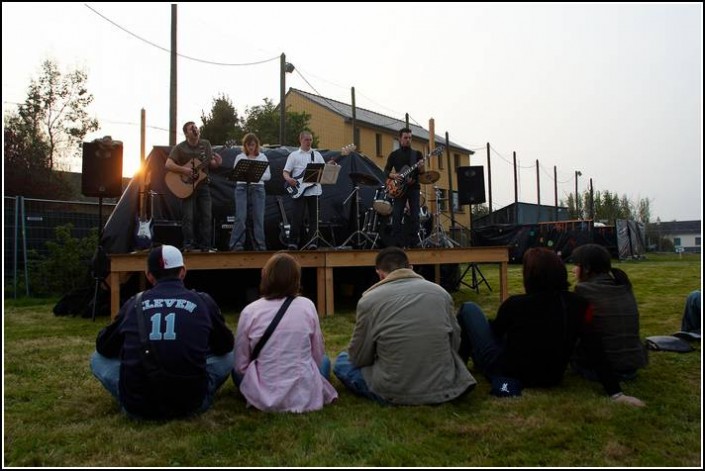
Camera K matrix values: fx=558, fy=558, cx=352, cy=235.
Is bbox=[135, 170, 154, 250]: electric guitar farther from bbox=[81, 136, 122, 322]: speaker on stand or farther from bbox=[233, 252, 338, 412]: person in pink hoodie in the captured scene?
bbox=[233, 252, 338, 412]: person in pink hoodie

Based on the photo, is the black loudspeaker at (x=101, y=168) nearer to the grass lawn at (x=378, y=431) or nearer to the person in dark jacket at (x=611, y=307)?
the grass lawn at (x=378, y=431)

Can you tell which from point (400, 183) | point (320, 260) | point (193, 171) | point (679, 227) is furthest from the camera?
point (679, 227)

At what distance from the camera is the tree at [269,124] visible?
25.9 meters

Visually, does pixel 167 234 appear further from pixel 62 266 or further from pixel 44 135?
pixel 44 135

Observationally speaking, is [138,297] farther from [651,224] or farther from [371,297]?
[651,224]

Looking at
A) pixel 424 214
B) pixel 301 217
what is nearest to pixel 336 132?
pixel 424 214

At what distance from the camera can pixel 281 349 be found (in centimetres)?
323

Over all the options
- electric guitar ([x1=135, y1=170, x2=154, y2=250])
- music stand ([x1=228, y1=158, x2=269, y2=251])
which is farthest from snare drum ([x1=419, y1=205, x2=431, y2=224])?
electric guitar ([x1=135, y1=170, x2=154, y2=250])

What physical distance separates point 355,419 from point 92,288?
6177 millimetres

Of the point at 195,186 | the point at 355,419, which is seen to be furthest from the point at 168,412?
the point at 195,186

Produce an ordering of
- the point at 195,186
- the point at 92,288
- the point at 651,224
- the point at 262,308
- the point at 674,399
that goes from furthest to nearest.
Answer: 1. the point at 651,224
2. the point at 92,288
3. the point at 195,186
4. the point at 674,399
5. the point at 262,308

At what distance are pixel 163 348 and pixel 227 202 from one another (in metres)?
6.86

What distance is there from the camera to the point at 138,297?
10.0 feet

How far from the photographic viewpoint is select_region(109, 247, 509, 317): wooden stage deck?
270 inches
